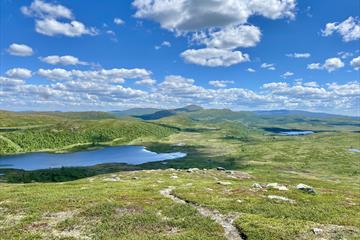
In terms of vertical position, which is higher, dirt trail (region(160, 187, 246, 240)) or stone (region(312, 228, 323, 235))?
stone (region(312, 228, 323, 235))

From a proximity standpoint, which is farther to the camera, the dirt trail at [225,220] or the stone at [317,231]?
the stone at [317,231]

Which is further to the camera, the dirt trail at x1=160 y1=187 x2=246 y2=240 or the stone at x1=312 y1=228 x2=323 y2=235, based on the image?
the stone at x1=312 y1=228 x2=323 y2=235

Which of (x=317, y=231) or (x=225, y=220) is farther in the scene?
(x=225, y=220)

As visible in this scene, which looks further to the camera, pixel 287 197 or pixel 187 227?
pixel 287 197

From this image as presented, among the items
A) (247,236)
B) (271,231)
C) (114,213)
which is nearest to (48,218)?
(114,213)

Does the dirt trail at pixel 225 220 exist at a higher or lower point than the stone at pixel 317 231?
lower

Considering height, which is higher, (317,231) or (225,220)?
(317,231)

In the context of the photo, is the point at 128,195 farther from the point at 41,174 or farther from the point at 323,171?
the point at 323,171

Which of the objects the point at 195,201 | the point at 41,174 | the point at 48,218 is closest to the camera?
the point at 48,218

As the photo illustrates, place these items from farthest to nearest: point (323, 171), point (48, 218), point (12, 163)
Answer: point (12, 163) < point (323, 171) < point (48, 218)

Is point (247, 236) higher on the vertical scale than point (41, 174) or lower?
higher
